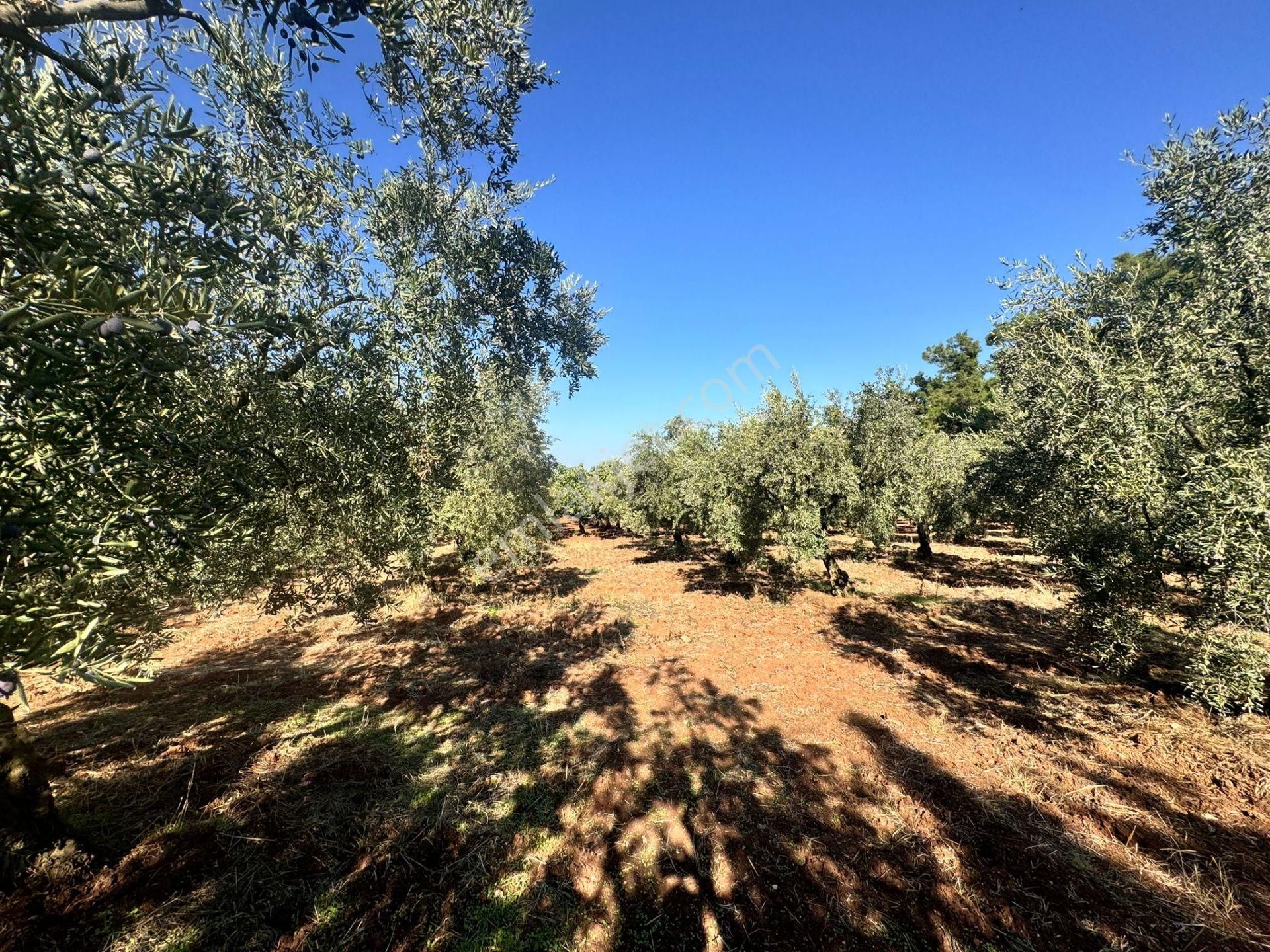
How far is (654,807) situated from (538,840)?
1.70 metres

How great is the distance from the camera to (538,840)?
5891mm

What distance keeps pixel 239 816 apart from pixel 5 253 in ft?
22.9

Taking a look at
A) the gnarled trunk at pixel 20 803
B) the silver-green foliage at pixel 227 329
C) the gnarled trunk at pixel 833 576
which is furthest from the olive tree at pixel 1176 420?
the gnarled trunk at pixel 20 803

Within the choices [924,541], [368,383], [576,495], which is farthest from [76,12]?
[576,495]

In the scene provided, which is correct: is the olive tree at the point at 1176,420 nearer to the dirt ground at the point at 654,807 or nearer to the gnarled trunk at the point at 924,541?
the dirt ground at the point at 654,807

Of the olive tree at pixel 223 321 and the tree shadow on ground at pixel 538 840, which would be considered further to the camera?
the tree shadow on ground at pixel 538 840

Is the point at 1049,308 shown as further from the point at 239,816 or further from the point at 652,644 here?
the point at 239,816

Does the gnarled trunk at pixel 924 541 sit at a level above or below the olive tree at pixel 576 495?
below

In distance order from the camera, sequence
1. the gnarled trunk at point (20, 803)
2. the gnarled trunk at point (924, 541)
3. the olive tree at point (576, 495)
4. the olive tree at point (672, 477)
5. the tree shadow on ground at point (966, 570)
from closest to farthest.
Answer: the gnarled trunk at point (20, 803)
the tree shadow on ground at point (966, 570)
the olive tree at point (672, 477)
the gnarled trunk at point (924, 541)
the olive tree at point (576, 495)

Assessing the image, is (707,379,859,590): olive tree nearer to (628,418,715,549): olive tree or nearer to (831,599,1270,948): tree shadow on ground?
(628,418,715,549): olive tree

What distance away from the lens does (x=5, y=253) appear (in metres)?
2.74

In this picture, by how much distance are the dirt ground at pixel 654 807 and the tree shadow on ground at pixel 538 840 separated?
0.03 metres

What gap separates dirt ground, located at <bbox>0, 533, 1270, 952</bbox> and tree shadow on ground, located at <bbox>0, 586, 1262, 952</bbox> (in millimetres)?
34

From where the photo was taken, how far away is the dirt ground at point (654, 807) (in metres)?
4.63
